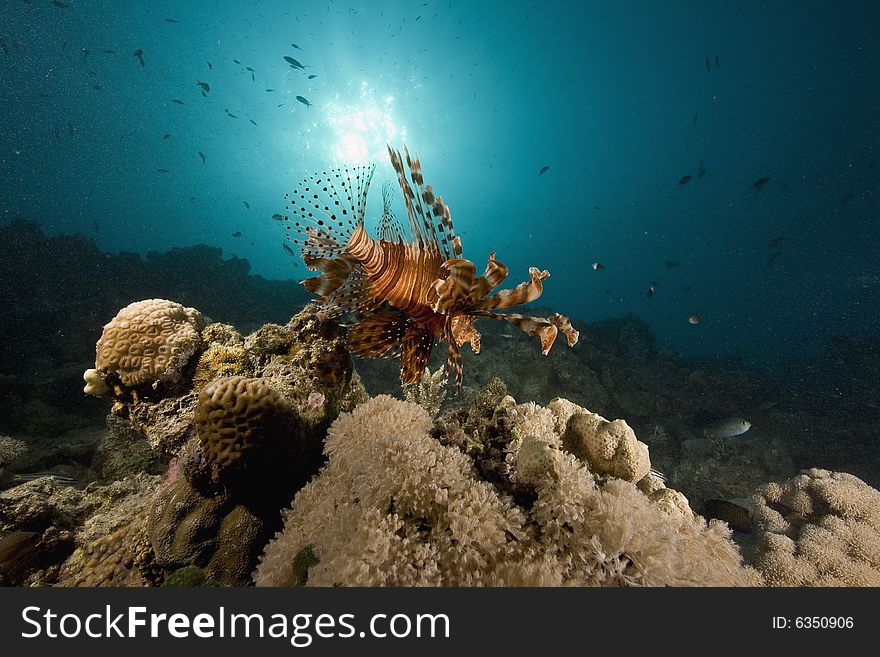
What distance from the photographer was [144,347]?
2.44 m

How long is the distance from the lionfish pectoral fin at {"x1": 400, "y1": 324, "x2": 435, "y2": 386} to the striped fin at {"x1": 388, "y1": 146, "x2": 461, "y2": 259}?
0.68 metres


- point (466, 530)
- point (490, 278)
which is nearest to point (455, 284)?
point (490, 278)

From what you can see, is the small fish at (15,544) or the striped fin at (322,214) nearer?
the small fish at (15,544)

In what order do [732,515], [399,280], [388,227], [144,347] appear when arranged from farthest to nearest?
[732,515] < [388,227] < [399,280] < [144,347]

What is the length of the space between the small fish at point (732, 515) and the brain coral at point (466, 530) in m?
3.23

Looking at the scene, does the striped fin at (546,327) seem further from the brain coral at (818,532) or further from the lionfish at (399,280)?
the brain coral at (818,532)

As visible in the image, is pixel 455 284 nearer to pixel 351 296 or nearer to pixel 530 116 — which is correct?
pixel 351 296

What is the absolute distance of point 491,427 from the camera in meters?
2.60

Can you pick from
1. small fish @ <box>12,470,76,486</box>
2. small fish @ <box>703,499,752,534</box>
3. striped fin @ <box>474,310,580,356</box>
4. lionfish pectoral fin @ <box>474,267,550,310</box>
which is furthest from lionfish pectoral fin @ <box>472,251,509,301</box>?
small fish @ <box>12,470,76,486</box>

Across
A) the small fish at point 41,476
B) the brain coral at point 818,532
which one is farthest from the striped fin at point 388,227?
the brain coral at point 818,532

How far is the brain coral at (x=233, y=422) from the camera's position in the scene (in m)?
1.88

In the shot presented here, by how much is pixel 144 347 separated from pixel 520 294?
8.84 feet

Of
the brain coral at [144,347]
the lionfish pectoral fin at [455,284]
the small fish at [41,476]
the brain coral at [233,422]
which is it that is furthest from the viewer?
the small fish at [41,476]

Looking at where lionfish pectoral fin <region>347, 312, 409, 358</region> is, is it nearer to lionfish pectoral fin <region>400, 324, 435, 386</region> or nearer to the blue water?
lionfish pectoral fin <region>400, 324, 435, 386</region>
